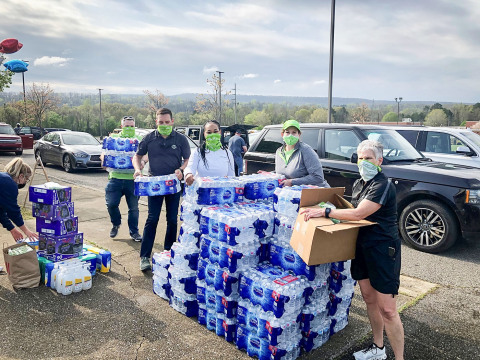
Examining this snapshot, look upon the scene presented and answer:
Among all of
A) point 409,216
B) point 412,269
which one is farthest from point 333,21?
point 412,269

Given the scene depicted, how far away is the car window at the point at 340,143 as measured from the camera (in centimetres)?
691

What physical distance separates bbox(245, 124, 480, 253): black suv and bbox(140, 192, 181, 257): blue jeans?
3059mm

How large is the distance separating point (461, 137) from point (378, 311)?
7.65 metres

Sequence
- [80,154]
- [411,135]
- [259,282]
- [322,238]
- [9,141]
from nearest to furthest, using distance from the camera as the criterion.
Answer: [322,238], [259,282], [411,135], [80,154], [9,141]

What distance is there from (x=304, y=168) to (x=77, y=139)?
45.2 feet

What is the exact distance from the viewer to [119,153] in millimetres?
5797

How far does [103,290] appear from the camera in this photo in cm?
429

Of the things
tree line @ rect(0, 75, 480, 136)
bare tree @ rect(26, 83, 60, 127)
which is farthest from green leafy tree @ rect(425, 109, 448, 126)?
bare tree @ rect(26, 83, 60, 127)

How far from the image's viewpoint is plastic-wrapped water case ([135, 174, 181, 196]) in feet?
14.6

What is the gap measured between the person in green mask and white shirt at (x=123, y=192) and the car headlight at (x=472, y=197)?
5.05 m

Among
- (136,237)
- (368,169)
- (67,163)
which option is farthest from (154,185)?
(67,163)

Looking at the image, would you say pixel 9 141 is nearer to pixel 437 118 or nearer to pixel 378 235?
pixel 378 235

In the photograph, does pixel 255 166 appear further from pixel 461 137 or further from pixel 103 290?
pixel 461 137

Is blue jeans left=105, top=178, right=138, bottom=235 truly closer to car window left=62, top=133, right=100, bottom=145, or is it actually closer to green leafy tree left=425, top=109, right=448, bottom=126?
car window left=62, top=133, right=100, bottom=145
